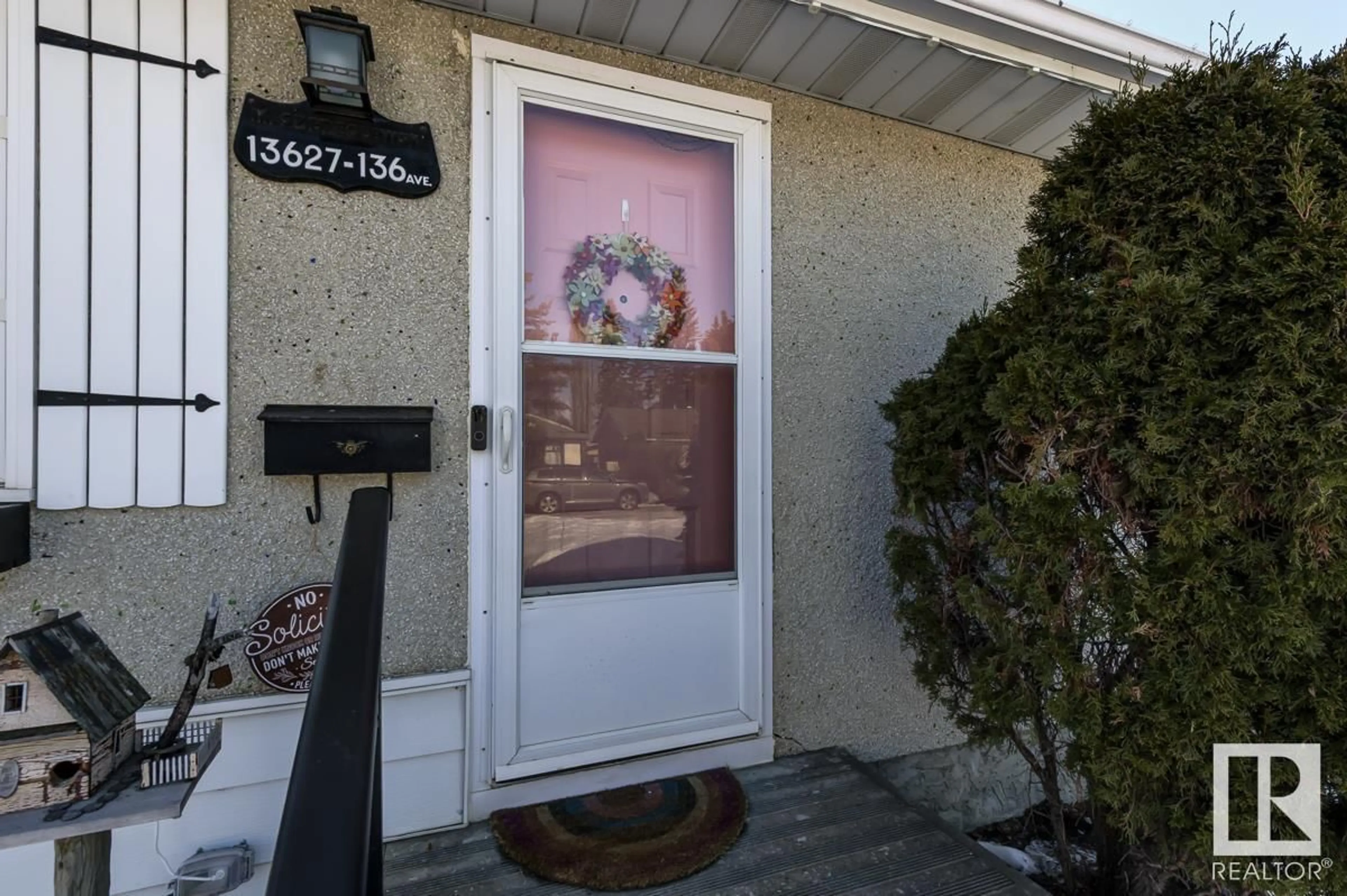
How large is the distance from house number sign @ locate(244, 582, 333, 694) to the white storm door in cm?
53

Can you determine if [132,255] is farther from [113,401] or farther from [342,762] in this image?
[342,762]

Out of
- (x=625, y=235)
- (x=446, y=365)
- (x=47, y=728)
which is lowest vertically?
(x=47, y=728)

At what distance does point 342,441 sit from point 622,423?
0.93 m

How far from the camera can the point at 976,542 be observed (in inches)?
74.6

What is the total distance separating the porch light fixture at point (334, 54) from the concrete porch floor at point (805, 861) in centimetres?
229

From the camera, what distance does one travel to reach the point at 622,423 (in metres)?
2.31

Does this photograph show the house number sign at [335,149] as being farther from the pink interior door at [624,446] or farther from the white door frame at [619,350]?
the pink interior door at [624,446]

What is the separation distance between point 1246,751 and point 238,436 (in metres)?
2.72

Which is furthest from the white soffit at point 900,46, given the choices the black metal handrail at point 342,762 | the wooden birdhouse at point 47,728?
the wooden birdhouse at point 47,728

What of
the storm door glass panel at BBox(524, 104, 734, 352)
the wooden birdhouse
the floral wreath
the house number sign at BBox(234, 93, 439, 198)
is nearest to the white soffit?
the storm door glass panel at BBox(524, 104, 734, 352)

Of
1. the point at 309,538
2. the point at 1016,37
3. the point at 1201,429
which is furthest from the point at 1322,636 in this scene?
the point at 309,538

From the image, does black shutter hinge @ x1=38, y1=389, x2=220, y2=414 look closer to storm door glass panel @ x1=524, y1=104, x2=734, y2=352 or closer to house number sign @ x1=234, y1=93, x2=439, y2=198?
house number sign @ x1=234, y1=93, x2=439, y2=198

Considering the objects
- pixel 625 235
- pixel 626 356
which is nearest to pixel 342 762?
pixel 626 356

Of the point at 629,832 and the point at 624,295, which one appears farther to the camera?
the point at 624,295
